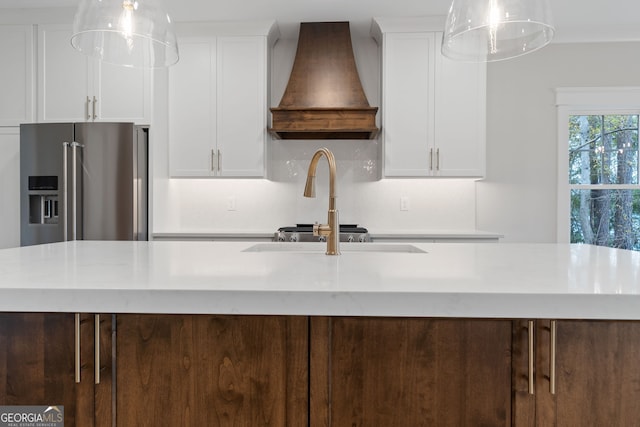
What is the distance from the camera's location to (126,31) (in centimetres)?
161

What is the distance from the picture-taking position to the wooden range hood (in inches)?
131

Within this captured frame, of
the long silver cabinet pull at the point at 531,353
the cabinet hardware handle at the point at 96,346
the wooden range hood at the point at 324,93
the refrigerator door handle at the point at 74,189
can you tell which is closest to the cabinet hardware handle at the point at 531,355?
the long silver cabinet pull at the point at 531,353

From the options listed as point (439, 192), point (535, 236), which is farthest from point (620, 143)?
point (439, 192)

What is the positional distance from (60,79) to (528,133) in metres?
3.90

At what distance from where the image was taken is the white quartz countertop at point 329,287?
86 cm

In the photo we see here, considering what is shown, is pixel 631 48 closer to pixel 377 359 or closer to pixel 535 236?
pixel 535 236

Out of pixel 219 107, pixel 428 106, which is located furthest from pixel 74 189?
pixel 428 106

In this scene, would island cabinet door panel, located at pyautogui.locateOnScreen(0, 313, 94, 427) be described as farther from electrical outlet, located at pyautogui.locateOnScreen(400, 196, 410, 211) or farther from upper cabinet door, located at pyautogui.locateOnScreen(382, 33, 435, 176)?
electrical outlet, located at pyautogui.locateOnScreen(400, 196, 410, 211)

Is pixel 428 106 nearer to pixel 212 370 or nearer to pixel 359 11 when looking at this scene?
pixel 359 11

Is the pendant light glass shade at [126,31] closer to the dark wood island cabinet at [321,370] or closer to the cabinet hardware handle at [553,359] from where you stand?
the dark wood island cabinet at [321,370]

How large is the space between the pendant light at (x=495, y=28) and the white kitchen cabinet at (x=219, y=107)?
77.2 inches

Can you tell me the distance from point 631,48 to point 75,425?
4595 mm

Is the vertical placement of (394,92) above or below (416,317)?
above

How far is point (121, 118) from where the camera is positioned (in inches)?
130
